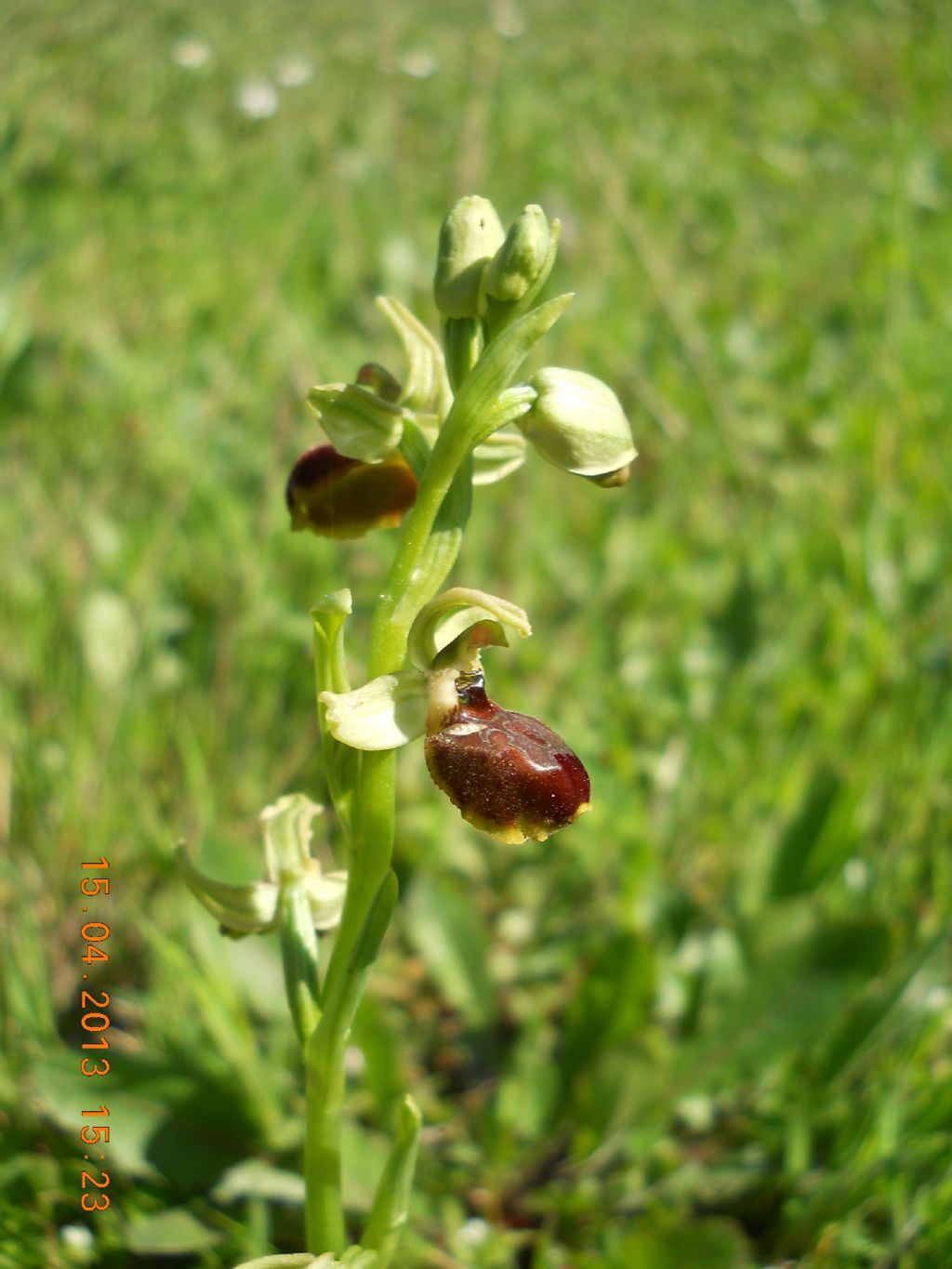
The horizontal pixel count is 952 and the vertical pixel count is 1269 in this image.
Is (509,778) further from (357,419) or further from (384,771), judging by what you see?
(357,419)

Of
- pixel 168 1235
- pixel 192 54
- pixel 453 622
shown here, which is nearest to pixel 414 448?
pixel 453 622

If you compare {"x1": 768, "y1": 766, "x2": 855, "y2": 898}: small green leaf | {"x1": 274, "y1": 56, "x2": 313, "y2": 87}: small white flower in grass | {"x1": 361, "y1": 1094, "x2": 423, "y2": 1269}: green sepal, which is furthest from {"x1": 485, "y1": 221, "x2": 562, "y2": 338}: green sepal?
{"x1": 274, "y1": 56, "x2": 313, "y2": 87}: small white flower in grass

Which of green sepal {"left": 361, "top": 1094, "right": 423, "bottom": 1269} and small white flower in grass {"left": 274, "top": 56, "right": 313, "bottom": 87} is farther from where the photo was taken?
small white flower in grass {"left": 274, "top": 56, "right": 313, "bottom": 87}

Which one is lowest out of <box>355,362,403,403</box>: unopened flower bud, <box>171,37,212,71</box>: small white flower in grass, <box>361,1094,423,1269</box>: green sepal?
<box>361,1094,423,1269</box>: green sepal

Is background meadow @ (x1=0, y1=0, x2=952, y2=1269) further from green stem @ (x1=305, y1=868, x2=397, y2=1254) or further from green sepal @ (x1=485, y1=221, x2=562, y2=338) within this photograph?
green sepal @ (x1=485, y1=221, x2=562, y2=338)

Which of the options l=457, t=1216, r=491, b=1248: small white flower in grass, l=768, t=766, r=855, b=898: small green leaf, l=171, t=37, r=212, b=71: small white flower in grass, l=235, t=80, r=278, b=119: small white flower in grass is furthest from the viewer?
l=171, t=37, r=212, b=71: small white flower in grass

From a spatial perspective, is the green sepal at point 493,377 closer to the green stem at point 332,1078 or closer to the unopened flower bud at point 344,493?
the unopened flower bud at point 344,493
